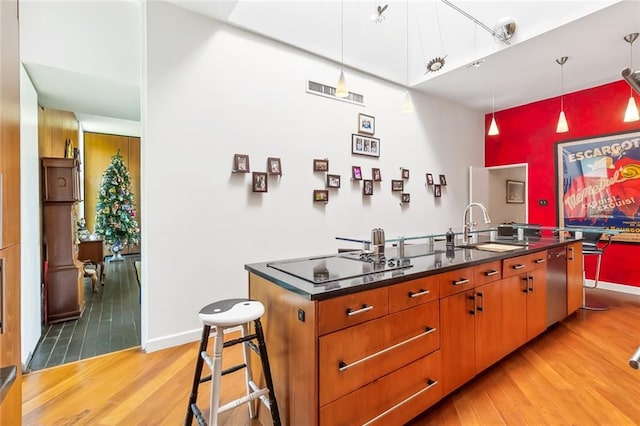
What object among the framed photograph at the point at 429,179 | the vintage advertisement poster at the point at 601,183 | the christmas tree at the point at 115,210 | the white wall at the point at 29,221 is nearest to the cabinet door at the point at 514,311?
the framed photograph at the point at 429,179

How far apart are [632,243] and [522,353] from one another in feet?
10.8

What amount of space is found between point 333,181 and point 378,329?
254 cm

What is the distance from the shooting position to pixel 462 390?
6.98 feet

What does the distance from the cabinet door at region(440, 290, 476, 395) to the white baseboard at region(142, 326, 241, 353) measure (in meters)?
1.84

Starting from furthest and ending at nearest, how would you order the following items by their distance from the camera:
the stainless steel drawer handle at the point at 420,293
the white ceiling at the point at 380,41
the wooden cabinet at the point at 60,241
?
1. the wooden cabinet at the point at 60,241
2. the white ceiling at the point at 380,41
3. the stainless steel drawer handle at the point at 420,293

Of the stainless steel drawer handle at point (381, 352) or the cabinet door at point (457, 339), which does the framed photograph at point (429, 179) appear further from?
the stainless steel drawer handle at point (381, 352)

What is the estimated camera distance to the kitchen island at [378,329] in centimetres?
139

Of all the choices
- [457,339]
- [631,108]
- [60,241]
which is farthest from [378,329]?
[631,108]

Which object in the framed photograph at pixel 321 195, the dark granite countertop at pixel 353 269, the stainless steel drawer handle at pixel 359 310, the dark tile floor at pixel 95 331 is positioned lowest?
the dark tile floor at pixel 95 331

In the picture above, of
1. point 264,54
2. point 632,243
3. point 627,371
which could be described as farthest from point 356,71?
point 632,243

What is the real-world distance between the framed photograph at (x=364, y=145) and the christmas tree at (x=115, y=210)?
521cm

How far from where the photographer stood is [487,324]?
218cm

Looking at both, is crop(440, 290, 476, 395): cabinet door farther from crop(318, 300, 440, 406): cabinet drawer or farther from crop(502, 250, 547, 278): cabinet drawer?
crop(502, 250, 547, 278): cabinet drawer

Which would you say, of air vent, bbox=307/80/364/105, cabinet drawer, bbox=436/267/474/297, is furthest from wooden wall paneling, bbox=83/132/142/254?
cabinet drawer, bbox=436/267/474/297
